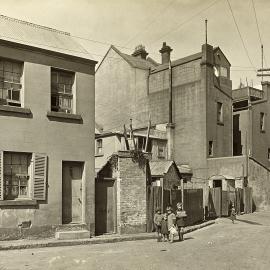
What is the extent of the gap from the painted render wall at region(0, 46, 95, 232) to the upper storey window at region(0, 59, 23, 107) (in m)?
0.27

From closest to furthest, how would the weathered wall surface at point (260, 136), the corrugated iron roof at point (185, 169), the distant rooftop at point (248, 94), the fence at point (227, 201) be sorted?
the fence at point (227, 201), the corrugated iron roof at point (185, 169), the weathered wall surface at point (260, 136), the distant rooftop at point (248, 94)

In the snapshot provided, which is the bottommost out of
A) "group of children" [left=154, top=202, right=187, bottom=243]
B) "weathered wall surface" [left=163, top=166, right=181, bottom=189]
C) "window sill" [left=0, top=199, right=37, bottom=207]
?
"group of children" [left=154, top=202, right=187, bottom=243]

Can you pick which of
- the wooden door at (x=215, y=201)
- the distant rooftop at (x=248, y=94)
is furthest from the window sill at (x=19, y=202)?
the distant rooftop at (x=248, y=94)

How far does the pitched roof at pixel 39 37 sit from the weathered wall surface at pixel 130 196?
491cm

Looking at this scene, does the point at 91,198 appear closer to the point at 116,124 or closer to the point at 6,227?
the point at 6,227

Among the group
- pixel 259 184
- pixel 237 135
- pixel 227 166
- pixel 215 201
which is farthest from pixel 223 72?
pixel 215 201

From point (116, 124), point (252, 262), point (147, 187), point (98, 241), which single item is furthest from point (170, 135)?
point (252, 262)

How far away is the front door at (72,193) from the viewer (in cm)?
1736

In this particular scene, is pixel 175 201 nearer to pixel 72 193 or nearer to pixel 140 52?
pixel 72 193

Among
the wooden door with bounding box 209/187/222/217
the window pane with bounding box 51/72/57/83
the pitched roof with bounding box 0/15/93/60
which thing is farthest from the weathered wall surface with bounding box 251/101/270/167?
the window pane with bounding box 51/72/57/83

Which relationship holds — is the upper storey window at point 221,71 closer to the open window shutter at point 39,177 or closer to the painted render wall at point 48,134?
the painted render wall at point 48,134

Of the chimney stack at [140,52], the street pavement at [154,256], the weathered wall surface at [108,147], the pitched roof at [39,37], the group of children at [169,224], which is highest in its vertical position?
the chimney stack at [140,52]

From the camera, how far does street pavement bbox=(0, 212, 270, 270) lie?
11922 millimetres

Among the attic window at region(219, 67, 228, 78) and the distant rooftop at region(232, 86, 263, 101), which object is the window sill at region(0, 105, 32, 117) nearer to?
the attic window at region(219, 67, 228, 78)
